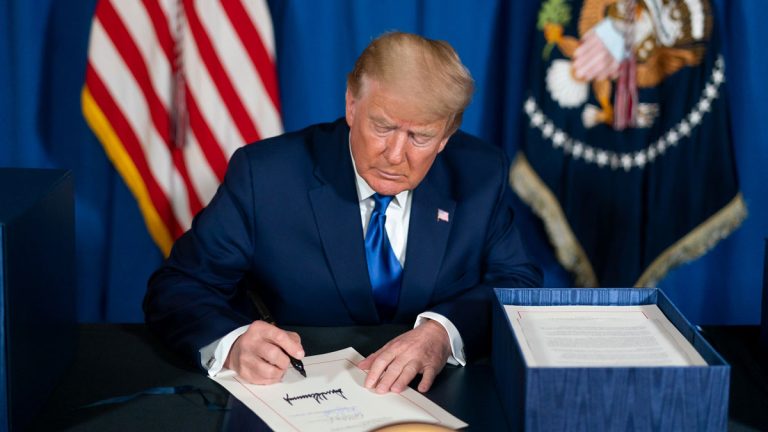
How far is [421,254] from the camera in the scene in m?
2.24

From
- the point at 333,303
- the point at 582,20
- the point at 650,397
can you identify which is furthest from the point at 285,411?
the point at 582,20

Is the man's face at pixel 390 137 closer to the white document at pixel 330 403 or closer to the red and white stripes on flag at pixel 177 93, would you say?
the white document at pixel 330 403

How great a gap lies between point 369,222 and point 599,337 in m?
0.82

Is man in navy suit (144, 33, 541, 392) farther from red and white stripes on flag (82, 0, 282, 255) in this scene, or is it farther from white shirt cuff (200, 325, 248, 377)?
red and white stripes on flag (82, 0, 282, 255)

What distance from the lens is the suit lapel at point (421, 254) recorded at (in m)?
2.23

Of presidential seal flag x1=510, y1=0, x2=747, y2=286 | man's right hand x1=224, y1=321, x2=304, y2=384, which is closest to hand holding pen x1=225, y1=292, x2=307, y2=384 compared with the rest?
man's right hand x1=224, y1=321, x2=304, y2=384

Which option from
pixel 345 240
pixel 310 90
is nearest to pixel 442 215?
pixel 345 240

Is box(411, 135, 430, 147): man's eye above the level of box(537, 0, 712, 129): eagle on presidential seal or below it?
below

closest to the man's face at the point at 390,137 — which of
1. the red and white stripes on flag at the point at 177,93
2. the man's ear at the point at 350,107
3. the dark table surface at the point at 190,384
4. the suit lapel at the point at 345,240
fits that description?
the man's ear at the point at 350,107

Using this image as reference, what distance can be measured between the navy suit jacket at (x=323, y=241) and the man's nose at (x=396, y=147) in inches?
8.8

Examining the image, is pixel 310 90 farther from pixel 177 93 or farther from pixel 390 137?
pixel 390 137

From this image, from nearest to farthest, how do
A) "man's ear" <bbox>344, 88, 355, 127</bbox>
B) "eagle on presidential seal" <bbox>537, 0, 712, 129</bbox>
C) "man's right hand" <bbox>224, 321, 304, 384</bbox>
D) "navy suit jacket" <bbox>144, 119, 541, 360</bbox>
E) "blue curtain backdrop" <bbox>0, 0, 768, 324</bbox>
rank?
1. "man's right hand" <bbox>224, 321, 304, 384</bbox>
2. "man's ear" <bbox>344, 88, 355, 127</bbox>
3. "navy suit jacket" <bbox>144, 119, 541, 360</bbox>
4. "eagle on presidential seal" <bbox>537, 0, 712, 129</bbox>
5. "blue curtain backdrop" <bbox>0, 0, 768, 324</bbox>

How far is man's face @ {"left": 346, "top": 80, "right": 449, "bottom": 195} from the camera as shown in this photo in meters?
1.98

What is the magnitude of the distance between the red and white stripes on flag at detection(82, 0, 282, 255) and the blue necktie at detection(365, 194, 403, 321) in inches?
48.3
